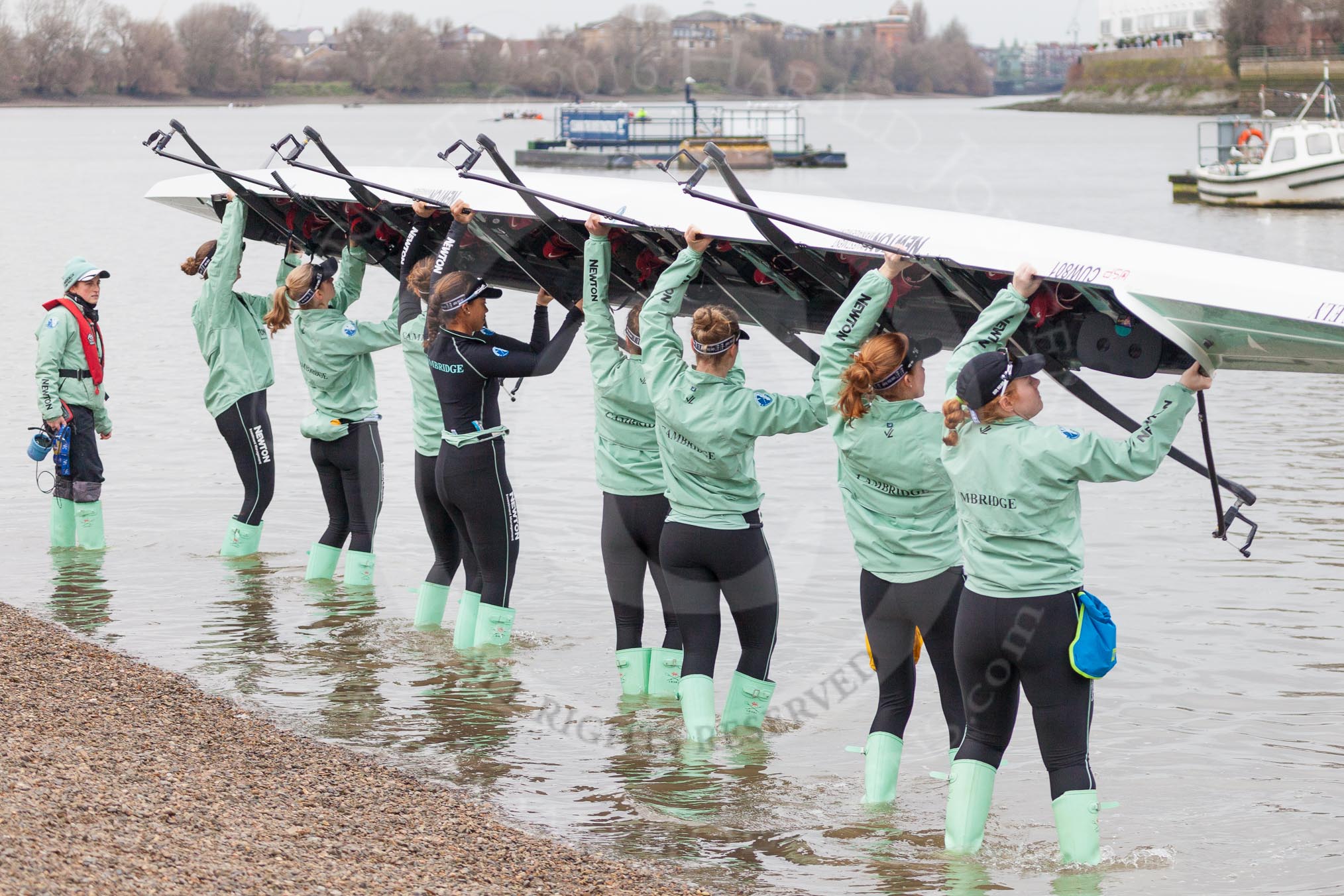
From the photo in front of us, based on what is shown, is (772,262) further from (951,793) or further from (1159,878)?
(1159,878)

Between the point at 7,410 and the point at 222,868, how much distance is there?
1272 cm

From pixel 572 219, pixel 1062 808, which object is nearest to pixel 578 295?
pixel 572 219

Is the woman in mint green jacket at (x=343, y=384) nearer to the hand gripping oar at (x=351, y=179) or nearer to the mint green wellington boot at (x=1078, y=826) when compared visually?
the hand gripping oar at (x=351, y=179)

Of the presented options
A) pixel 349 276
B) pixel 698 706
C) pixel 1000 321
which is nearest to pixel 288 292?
pixel 349 276

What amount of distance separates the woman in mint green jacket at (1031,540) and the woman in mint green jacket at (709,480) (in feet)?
3.40

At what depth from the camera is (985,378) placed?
475cm

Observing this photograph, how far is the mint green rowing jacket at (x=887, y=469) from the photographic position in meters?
5.36

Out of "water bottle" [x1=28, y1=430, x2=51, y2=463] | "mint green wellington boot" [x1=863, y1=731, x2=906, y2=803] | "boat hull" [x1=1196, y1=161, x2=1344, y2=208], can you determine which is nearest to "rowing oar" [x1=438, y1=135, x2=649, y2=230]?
"mint green wellington boot" [x1=863, y1=731, x2=906, y2=803]

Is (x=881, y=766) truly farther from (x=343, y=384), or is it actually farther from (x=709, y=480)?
(x=343, y=384)

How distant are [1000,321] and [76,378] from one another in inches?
253

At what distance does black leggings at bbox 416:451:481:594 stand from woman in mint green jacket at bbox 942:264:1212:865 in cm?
334

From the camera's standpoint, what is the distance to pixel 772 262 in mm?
6645

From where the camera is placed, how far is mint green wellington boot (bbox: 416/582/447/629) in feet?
27.2

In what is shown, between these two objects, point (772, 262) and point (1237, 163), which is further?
point (1237, 163)
